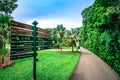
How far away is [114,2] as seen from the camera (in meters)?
10.2

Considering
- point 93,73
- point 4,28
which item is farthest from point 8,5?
point 93,73

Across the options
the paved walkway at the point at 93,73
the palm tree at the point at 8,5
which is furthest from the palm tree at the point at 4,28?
the palm tree at the point at 8,5

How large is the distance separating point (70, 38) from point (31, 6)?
37.2ft

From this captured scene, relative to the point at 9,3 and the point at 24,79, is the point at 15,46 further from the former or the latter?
the point at 9,3

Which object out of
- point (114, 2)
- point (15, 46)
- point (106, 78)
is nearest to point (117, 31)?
point (114, 2)

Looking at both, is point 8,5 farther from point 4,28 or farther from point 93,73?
point 93,73

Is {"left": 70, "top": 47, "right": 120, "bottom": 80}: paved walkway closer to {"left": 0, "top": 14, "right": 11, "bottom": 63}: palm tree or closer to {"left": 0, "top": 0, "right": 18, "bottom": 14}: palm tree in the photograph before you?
{"left": 0, "top": 14, "right": 11, "bottom": 63}: palm tree

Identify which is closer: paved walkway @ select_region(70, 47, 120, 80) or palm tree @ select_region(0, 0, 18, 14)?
paved walkway @ select_region(70, 47, 120, 80)

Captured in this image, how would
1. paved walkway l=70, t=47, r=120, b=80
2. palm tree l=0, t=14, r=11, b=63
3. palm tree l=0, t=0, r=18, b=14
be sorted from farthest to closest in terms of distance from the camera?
palm tree l=0, t=0, r=18, b=14 < palm tree l=0, t=14, r=11, b=63 < paved walkway l=70, t=47, r=120, b=80

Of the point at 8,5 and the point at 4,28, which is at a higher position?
the point at 8,5

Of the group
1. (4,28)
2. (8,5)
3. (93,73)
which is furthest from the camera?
(8,5)

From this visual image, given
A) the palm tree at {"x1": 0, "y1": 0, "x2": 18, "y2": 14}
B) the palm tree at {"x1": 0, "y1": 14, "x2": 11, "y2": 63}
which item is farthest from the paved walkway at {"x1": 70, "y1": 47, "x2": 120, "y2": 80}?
the palm tree at {"x1": 0, "y1": 0, "x2": 18, "y2": 14}

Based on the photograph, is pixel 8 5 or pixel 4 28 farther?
pixel 8 5

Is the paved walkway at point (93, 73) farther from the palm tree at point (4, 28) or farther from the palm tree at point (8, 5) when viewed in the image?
the palm tree at point (8, 5)
